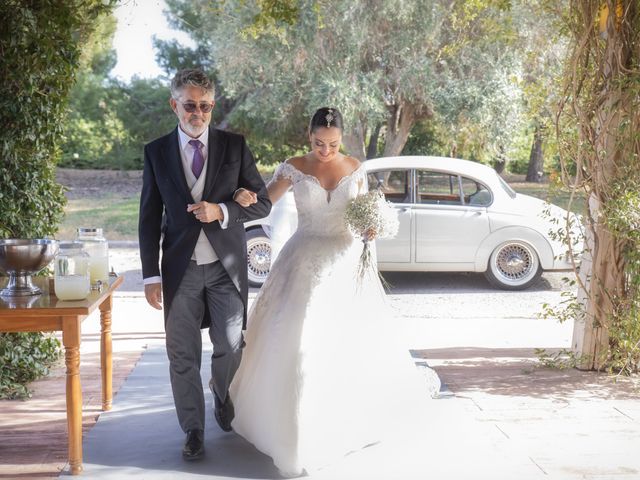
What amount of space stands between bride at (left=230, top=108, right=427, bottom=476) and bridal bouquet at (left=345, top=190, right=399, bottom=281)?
90 millimetres

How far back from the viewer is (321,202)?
467 cm

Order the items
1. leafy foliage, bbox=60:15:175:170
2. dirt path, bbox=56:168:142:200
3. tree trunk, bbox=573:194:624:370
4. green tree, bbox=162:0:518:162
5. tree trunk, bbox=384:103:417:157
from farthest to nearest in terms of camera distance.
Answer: leafy foliage, bbox=60:15:175:170, dirt path, bbox=56:168:142:200, tree trunk, bbox=384:103:417:157, green tree, bbox=162:0:518:162, tree trunk, bbox=573:194:624:370

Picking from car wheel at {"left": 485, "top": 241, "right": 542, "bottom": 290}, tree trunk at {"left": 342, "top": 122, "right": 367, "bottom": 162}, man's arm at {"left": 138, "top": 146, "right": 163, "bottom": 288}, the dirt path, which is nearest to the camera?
man's arm at {"left": 138, "top": 146, "right": 163, "bottom": 288}

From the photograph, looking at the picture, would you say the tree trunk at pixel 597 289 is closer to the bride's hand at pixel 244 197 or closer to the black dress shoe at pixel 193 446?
the bride's hand at pixel 244 197

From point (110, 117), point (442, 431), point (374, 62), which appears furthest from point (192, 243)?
point (110, 117)

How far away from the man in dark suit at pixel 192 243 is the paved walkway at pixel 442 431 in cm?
37

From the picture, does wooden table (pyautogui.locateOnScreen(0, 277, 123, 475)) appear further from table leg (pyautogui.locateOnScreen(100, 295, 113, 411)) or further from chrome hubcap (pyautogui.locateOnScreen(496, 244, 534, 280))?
chrome hubcap (pyautogui.locateOnScreen(496, 244, 534, 280))

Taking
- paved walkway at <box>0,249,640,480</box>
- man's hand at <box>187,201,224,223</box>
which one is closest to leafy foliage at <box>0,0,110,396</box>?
paved walkway at <box>0,249,640,480</box>

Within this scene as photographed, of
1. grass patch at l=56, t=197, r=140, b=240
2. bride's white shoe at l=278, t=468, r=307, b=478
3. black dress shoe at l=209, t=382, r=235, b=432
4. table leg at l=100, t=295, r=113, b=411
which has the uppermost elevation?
grass patch at l=56, t=197, r=140, b=240

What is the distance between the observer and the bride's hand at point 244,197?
4.05m

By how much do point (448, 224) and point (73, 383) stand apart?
21.2 feet

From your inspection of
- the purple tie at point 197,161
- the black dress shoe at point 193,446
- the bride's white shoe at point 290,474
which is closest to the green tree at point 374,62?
the purple tie at point 197,161

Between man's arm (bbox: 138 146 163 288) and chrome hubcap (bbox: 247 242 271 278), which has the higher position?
man's arm (bbox: 138 146 163 288)

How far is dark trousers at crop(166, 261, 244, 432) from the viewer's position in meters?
4.07
